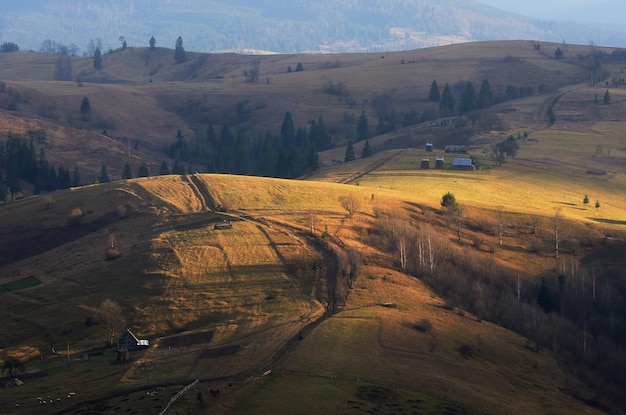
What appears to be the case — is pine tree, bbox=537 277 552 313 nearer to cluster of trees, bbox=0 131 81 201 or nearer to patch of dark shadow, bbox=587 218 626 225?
patch of dark shadow, bbox=587 218 626 225

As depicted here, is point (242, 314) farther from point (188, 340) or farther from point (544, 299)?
point (544, 299)

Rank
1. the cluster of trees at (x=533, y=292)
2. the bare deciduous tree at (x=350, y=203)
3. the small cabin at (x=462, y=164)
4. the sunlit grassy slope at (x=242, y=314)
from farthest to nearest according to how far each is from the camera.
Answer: the small cabin at (x=462, y=164)
the bare deciduous tree at (x=350, y=203)
the cluster of trees at (x=533, y=292)
the sunlit grassy slope at (x=242, y=314)

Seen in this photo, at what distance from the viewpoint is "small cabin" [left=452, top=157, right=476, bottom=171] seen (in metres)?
165

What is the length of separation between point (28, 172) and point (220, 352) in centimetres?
11161

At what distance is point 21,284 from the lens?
99.1m

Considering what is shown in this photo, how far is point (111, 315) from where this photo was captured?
286 ft

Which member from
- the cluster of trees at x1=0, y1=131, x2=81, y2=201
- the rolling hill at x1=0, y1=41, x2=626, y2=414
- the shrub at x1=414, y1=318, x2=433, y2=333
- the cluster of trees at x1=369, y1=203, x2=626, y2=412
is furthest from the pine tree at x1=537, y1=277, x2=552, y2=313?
the cluster of trees at x1=0, y1=131, x2=81, y2=201

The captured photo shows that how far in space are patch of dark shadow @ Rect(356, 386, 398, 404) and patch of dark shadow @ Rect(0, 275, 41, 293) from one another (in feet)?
145

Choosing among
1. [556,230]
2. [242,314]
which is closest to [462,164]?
[556,230]

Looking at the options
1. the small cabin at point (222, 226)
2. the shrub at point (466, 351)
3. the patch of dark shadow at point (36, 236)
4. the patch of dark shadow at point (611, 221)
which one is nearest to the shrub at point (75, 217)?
the patch of dark shadow at point (36, 236)

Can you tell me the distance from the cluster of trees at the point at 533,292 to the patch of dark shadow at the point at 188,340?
92.1 feet

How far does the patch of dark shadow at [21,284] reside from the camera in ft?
320

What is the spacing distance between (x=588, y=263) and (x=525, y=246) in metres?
8.15

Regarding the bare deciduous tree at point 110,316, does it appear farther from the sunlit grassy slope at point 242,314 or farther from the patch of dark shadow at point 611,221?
the patch of dark shadow at point 611,221
